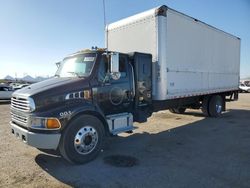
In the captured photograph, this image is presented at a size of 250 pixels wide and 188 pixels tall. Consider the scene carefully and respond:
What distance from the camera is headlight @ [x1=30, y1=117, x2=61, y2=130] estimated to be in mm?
5168

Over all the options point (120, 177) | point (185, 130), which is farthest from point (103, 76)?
point (185, 130)

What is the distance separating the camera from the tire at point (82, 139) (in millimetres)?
5418

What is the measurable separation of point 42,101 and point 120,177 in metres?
2.15

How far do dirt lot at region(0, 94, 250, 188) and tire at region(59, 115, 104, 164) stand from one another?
0.21 m

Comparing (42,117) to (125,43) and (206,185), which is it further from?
(125,43)

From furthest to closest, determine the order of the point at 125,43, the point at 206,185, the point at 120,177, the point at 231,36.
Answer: the point at 231,36 < the point at 125,43 < the point at 120,177 < the point at 206,185

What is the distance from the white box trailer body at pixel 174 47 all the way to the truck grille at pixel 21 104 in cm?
379

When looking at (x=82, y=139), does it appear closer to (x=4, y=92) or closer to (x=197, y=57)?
(x=197, y=57)

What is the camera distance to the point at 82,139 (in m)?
5.62

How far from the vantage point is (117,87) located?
655 cm

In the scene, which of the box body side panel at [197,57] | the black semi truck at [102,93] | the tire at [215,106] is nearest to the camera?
the black semi truck at [102,93]

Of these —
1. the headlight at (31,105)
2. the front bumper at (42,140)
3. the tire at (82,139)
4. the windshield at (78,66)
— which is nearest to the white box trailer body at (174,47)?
the windshield at (78,66)

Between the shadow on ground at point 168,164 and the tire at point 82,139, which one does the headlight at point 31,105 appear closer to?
the tire at point 82,139

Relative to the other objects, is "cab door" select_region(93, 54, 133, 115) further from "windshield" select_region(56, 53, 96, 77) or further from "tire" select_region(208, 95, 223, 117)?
"tire" select_region(208, 95, 223, 117)
